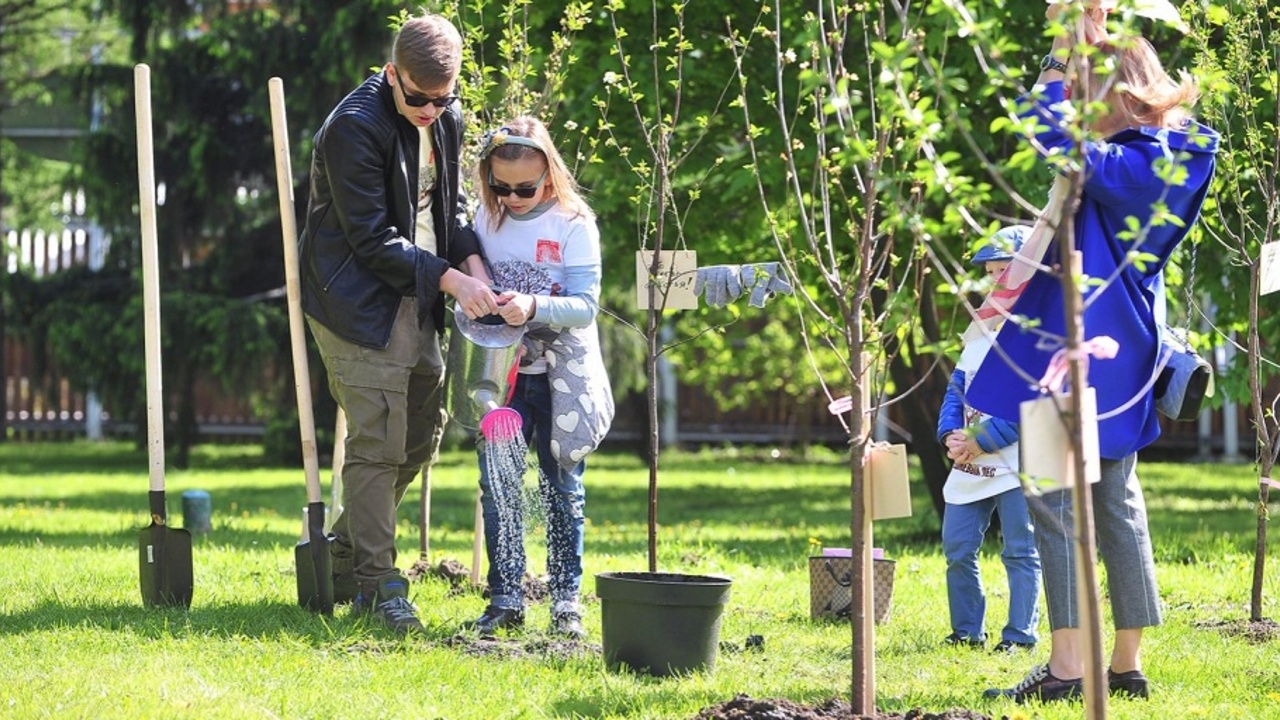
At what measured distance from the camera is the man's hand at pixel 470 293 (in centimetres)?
439

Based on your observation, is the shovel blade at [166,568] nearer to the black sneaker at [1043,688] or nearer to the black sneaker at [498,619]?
the black sneaker at [498,619]

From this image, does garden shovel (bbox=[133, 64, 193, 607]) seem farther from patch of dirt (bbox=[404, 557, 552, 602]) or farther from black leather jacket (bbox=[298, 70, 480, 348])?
patch of dirt (bbox=[404, 557, 552, 602])

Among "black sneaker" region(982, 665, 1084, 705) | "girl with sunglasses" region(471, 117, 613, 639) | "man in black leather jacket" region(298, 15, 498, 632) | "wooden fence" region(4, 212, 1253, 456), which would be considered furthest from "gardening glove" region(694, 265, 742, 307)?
"wooden fence" region(4, 212, 1253, 456)

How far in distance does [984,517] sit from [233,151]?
10.9m

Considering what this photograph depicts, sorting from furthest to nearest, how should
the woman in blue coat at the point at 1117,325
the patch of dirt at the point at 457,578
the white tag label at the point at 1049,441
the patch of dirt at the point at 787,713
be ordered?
the patch of dirt at the point at 457,578 < the woman in blue coat at the point at 1117,325 < the patch of dirt at the point at 787,713 < the white tag label at the point at 1049,441

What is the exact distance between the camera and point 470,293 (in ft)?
14.5

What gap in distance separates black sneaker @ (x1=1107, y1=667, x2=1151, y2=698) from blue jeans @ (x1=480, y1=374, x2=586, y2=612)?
5.33ft

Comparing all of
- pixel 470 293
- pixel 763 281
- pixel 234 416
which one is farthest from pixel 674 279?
pixel 234 416

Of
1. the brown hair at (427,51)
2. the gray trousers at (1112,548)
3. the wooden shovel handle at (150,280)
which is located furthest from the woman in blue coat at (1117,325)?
the wooden shovel handle at (150,280)

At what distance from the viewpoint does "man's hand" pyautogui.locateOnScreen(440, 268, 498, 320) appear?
4.39 meters

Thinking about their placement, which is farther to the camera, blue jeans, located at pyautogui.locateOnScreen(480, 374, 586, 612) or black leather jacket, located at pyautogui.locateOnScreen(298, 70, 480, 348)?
blue jeans, located at pyautogui.locateOnScreen(480, 374, 586, 612)

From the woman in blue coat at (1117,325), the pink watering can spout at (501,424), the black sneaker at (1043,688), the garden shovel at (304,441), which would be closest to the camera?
the woman in blue coat at (1117,325)

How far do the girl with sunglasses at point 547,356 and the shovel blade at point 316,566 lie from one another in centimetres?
50

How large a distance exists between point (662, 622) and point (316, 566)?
132 centimetres
